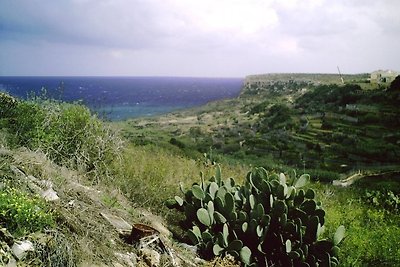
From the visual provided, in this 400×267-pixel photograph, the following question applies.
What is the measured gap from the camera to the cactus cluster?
560cm

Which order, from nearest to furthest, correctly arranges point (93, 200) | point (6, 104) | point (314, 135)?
point (93, 200), point (6, 104), point (314, 135)

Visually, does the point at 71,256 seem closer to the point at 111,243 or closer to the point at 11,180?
the point at 111,243

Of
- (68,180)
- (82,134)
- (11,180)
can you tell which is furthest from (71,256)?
(82,134)

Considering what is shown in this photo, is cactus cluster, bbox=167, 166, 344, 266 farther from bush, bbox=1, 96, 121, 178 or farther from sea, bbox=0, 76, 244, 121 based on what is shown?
sea, bbox=0, 76, 244, 121

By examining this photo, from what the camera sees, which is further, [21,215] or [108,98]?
[108,98]

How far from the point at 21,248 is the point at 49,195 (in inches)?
40.8

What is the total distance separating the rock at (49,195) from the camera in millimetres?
4773

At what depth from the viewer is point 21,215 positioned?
394 centimetres

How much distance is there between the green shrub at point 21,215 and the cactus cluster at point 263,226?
2182 mm

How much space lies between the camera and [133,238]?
4910mm

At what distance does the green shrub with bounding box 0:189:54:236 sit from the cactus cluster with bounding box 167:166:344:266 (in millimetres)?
2182

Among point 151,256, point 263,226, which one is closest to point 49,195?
point 151,256

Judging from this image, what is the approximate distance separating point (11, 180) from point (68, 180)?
3.31 feet

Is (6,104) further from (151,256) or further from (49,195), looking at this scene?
(151,256)
